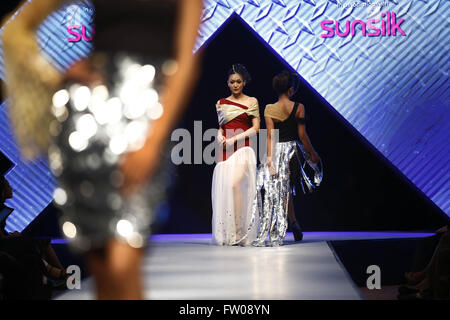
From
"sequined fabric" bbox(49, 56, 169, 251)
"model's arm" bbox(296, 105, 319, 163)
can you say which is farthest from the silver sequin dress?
"model's arm" bbox(296, 105, 319, 163)

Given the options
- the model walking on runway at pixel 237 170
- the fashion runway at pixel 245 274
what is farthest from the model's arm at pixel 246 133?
the fashion runway at pixel 245 274

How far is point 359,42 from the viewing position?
18.4ft

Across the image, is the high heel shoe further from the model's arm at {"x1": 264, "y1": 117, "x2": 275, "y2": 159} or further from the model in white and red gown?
the model's arm at {"x1": 264, "y1": 117, "x2": 275, "y2": 159}

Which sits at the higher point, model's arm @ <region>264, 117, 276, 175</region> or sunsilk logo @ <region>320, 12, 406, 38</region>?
sunsilk logo @ <region>320, 12, 406, 38</region>

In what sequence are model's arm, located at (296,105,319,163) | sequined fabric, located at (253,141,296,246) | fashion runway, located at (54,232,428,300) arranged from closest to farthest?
fashion runway, located at (54,232,428,300), sequined fabric, located at (253,141,296,246), model's arm, located at (296,105,319,163)

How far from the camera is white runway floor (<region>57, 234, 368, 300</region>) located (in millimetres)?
2260

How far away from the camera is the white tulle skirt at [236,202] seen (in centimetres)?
469

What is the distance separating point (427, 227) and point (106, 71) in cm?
573

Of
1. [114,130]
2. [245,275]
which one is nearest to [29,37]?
[114,130]

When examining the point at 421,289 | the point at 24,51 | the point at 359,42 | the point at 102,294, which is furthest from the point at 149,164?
the point at 359,42

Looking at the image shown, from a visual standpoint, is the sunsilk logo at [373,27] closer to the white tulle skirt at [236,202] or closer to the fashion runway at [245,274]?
the white tulle skirt at [236,202]

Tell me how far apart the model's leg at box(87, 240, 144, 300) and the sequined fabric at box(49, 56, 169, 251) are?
12mm

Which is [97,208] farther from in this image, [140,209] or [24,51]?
[24,51]

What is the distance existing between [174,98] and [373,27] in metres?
5.24
